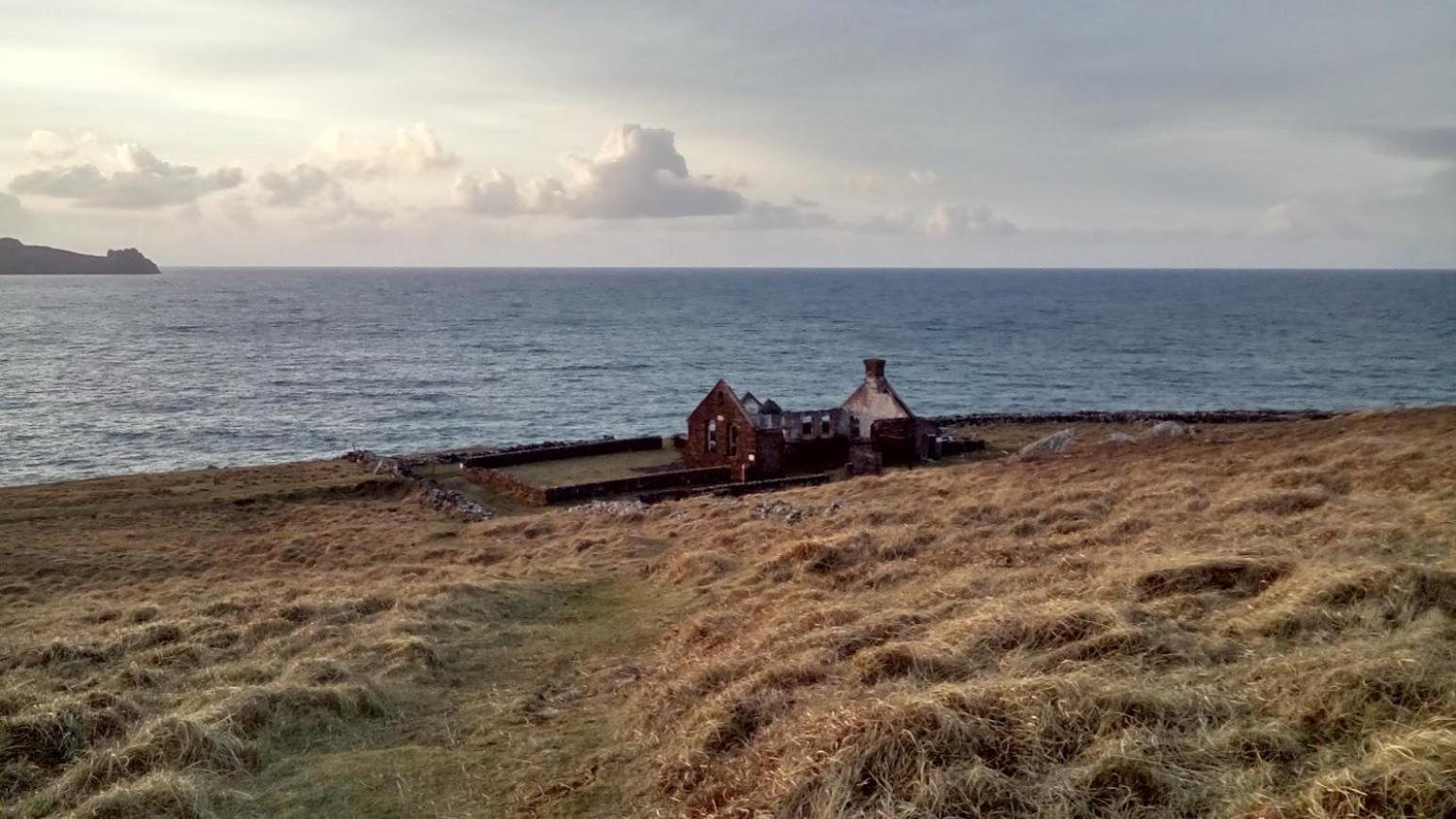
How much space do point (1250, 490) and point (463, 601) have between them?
14.4 m

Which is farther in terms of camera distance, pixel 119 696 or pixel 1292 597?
pixel 119 696

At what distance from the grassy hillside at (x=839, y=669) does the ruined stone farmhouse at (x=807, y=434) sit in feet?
45.5

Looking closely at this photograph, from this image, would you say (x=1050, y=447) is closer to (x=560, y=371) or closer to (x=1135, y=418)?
(x=1135, y=418)

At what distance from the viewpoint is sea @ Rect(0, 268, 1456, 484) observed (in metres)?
60.5

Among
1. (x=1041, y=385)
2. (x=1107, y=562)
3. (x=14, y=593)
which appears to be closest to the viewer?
(x=1107, y=562)

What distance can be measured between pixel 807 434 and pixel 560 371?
58821 millimetres

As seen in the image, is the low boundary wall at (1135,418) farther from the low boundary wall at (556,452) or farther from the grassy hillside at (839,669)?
the grassy hillside at (839,669)

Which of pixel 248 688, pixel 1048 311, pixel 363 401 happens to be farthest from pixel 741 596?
pixel 1048 311

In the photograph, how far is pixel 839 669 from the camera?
9953 mm

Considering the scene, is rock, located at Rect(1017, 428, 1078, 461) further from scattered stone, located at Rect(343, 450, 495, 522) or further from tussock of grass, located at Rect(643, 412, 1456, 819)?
scattered stone, located at Rect(343, 450, 495, 522)

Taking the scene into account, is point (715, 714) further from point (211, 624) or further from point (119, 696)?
point (211, 624)

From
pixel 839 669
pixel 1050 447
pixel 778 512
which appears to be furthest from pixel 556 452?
pixel 839 669

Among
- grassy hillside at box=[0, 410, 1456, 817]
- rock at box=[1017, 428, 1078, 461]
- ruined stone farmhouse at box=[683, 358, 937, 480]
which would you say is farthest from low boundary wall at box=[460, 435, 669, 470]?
Answer: grassy hillside at box=[0, 410, 1456, 817]

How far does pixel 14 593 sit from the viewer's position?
825 inches
